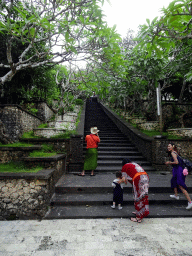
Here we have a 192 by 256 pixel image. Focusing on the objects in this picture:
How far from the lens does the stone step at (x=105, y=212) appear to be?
368cm

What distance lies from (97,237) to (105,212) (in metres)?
0.86

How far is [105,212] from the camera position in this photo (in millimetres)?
3824

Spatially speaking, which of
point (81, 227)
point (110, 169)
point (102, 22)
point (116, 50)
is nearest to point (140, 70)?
point (116, 50)

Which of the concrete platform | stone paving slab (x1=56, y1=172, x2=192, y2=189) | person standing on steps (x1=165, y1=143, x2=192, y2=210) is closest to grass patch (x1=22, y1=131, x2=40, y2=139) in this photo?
stone paving slab (x1=56, y1=172, x2=192, y2=189)

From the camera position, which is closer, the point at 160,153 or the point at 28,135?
the point at 160,153

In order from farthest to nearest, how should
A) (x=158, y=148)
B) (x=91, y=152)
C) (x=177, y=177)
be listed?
(x=158, y=148), (x=91, y=152), (x=177, y=177)

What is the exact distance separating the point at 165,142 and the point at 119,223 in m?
4.08

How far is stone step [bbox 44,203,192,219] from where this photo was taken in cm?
368

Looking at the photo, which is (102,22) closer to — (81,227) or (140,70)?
(140,70)

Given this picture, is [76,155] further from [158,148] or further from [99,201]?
[158,148]

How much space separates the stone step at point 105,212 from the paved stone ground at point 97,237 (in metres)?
0.11

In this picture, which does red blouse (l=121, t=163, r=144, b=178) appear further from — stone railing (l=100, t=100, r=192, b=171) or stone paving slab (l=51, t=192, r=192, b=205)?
stone railing (l=100, t=100, r=192, b=171)

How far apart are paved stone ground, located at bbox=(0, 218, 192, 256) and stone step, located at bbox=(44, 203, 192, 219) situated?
0.36 ft

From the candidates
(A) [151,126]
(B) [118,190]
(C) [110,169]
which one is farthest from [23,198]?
(A) [151,126]
